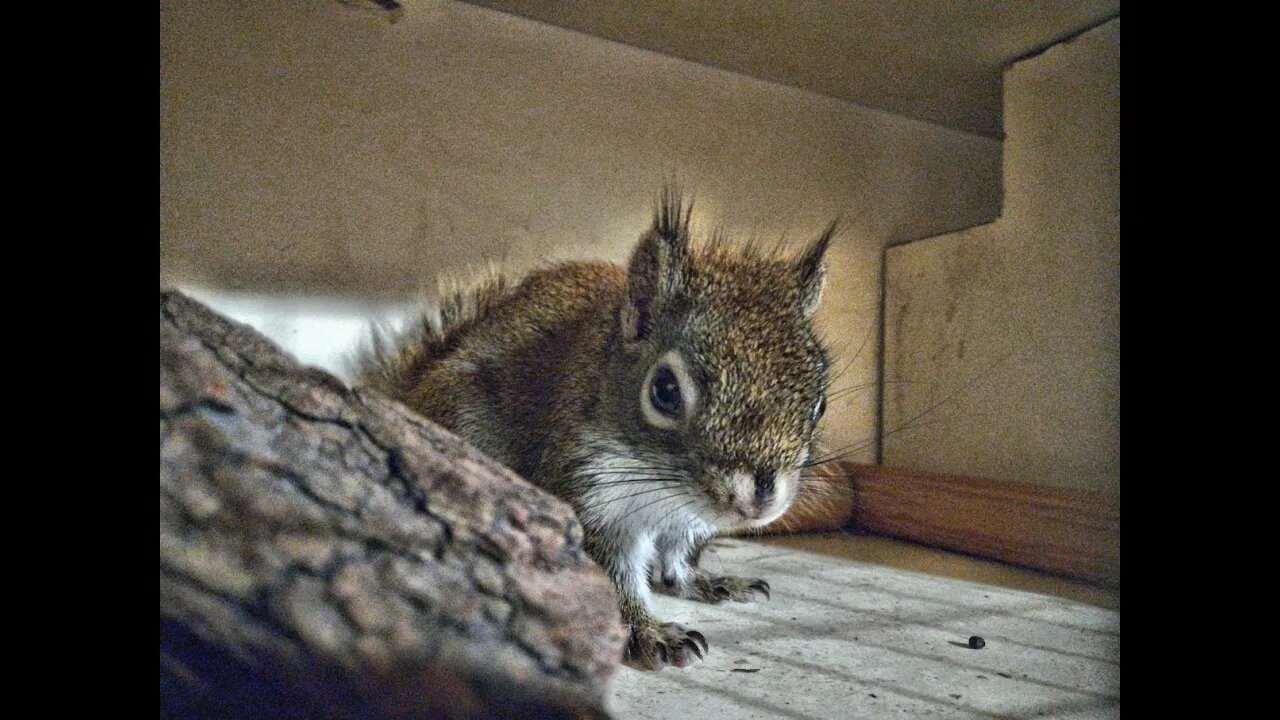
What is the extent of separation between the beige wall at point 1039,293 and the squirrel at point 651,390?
17 cm

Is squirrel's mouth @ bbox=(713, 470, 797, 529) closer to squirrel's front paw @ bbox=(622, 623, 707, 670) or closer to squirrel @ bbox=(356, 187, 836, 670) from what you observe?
squirrel @ bbox=(356, 187, 836, 670)

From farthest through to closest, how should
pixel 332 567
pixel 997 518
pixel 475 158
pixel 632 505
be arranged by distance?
pixel 997 518 < pixel 632 505 < pixel 475 158 < pixel 332 567

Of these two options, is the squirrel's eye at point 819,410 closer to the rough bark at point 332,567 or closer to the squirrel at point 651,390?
the squirrel at point 651,390

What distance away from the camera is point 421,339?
1056 mm

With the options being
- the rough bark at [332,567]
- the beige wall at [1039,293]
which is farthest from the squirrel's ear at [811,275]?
the rough bark at [332,567]

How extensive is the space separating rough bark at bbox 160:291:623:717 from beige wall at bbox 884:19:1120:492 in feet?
2.08

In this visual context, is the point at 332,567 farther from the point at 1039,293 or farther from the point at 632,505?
the point at 1039,293

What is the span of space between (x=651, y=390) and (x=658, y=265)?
0.16 m

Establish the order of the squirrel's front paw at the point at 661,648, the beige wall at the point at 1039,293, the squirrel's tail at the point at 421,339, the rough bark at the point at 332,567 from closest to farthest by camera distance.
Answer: the rough bark at the point at 332,567 < the squirrel's tail at the point at 421,339 < the squirrel's front paw at the point at 661,648 < the beige wall at the point at 1039,293

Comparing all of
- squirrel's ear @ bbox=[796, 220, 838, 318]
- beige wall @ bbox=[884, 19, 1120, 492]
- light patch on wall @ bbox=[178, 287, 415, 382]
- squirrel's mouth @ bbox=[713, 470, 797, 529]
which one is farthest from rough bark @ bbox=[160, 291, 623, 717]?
beige wall @ bbox=[884, 19, 1120, 492]

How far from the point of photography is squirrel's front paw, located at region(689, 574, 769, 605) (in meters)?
1.25

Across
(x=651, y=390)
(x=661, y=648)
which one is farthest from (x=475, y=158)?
(x=661, y=648)

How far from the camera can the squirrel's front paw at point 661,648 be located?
109cm
